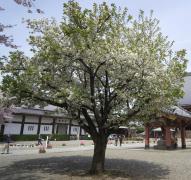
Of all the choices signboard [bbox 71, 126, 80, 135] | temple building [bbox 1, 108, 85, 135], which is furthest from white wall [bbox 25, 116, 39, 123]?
signboard [bbox 71, 126, 80, 135]

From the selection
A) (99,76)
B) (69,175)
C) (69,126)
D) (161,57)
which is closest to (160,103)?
(161,57)

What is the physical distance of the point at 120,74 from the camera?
13.8 m

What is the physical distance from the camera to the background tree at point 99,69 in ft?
43.7

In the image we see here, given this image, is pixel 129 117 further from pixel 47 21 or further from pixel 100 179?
pixel 47 21

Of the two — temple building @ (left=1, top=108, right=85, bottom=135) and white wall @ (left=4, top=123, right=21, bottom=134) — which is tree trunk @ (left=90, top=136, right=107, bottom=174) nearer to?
temple building @ (left=1, top=108, right=85, bottom=135)

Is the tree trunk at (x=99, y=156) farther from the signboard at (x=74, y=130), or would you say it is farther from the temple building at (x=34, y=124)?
the signboard at (x=74, y=130)

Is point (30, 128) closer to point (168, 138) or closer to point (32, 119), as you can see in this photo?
point (32, 119)

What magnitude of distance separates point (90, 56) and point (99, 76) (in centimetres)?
220

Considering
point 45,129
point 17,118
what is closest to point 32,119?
point 17,118

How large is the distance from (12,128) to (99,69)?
3236 centimetres

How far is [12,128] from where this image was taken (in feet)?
141

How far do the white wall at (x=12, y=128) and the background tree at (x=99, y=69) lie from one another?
29187mm

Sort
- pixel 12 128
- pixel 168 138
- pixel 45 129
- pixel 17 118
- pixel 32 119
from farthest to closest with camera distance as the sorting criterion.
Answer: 1. pixel 45 129
2. pixel 32 119
3. pixel 17 118
4. pixel 12 128
5. pixel 168 138

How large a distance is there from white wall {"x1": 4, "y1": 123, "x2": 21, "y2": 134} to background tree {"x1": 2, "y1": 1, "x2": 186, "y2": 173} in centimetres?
2919
